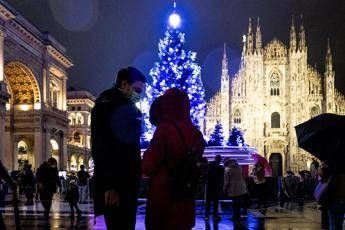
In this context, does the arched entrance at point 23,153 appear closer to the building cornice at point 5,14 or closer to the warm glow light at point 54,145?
the warm glow light at point 54,145

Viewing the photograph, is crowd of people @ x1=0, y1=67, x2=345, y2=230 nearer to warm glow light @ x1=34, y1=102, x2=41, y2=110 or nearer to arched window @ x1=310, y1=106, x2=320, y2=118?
warm glow light @ x1=34, y1=102, x2=41, y2=110

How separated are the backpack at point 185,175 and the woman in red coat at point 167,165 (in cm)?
3

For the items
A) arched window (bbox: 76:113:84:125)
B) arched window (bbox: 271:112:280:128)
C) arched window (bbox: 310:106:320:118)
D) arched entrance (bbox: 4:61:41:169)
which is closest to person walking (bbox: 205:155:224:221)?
arched entrance (bbox: 4:61:41:169)

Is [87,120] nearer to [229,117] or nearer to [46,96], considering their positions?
[229,117]

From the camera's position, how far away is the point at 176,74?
33688 mm

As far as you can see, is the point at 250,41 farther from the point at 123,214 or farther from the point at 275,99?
the point at 123,214

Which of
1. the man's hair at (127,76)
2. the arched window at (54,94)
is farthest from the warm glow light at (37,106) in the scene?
the man's hair at (127,76)

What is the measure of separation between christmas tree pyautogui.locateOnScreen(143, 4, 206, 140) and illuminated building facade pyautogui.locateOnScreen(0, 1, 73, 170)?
34.3 feet

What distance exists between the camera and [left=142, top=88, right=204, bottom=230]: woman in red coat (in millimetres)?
4359

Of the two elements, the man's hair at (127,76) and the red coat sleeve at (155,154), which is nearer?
the red coat sleeve at (155,154)

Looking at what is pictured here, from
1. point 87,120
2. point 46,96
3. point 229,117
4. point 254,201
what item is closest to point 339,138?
point 254,201

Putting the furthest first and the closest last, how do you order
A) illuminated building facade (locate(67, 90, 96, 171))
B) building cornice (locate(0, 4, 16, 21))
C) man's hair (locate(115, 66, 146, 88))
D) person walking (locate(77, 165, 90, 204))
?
1. illuminated building facade (locate(67, 90, 96, 171))
2. building cornice (locate(0, 4, 16, 21))
3. person walking (locate(77, 165, 90, 204))
4. man's hair (locate(115, 66, 146, 88))

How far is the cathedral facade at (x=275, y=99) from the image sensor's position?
56.1 m

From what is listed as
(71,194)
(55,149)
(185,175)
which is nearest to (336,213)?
(185,175)
